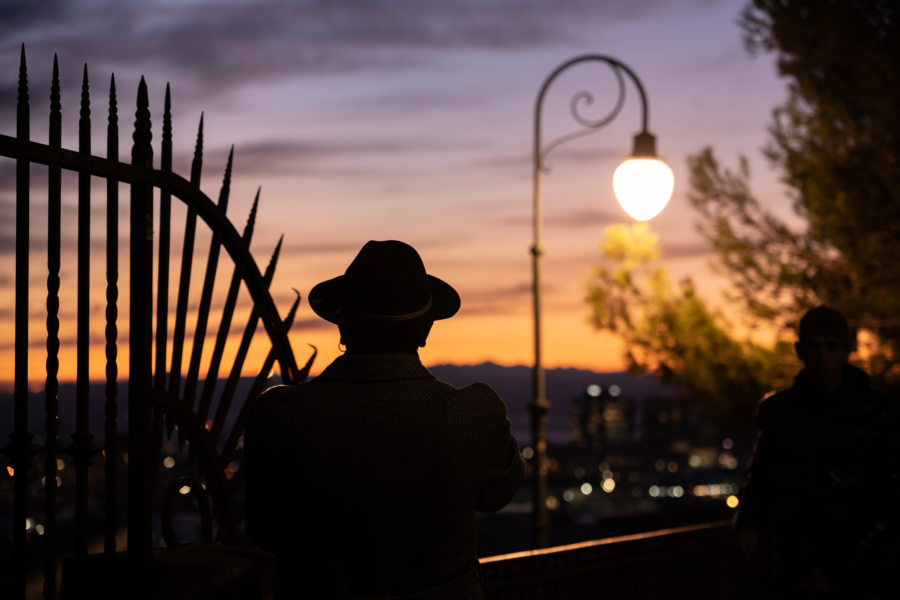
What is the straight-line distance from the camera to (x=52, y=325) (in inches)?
137

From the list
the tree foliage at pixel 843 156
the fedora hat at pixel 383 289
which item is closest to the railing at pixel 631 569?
the fedora hat at pixel 383 289

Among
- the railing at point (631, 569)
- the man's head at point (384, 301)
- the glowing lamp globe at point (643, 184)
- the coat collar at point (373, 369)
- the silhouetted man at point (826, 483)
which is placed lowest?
the railing at point (631, 569)

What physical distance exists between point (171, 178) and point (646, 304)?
42.8 ft

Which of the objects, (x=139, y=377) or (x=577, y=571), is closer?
(x=139, y=377)

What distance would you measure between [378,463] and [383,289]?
1.51ft

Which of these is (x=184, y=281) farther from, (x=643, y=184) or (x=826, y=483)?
(x=643, y=184)

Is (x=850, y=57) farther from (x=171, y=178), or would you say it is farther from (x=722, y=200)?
(x=171, y=178)

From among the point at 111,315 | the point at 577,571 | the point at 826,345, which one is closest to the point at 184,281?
the point at 111,315

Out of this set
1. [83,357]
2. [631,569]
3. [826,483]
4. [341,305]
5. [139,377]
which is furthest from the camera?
[631,569]

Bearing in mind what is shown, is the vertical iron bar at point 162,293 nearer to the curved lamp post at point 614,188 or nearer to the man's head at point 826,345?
the man's head at point 826,345

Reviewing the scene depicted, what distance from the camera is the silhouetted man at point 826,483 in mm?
4352

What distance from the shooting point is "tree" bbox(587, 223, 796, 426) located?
15.4 metres

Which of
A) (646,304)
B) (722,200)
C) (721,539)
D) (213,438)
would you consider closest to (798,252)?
(722,200)

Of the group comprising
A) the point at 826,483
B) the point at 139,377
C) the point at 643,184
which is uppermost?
the point at 643,184
